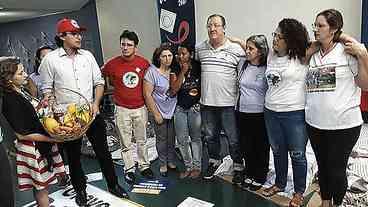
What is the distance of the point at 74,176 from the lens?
249cm

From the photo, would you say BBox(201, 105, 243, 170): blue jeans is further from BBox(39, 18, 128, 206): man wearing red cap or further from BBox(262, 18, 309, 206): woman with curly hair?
BBox(39, 18, 128, 206): man wearing red cap

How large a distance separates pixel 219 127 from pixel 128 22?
3.58 metres

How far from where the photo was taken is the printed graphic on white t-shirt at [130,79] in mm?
2765

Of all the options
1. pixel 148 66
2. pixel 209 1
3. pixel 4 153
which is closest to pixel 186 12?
pixel 209 1

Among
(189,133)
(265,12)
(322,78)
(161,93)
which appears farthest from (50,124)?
(265,12)

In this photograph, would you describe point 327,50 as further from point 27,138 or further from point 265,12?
point 265,12

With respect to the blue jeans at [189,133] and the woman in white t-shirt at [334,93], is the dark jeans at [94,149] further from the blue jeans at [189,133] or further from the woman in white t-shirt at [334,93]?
the woman in white t-shirt at [334,93]

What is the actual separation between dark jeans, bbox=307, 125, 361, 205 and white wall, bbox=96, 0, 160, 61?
362 cm

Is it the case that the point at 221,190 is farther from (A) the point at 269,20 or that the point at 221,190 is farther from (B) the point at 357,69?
(A) the point at 269,20

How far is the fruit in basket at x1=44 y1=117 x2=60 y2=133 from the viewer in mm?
1981

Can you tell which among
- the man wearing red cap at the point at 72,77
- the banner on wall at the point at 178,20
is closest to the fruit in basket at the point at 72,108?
the man wearing red cap at the point at 72,77

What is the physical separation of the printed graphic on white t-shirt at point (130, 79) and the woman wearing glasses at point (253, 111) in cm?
85

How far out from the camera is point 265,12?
3902 millimetres

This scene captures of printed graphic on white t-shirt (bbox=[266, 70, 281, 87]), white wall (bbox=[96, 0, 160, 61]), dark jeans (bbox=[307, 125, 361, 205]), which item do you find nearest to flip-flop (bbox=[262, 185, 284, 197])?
dark jeans (bbox=[307, 125, 361, 205])
